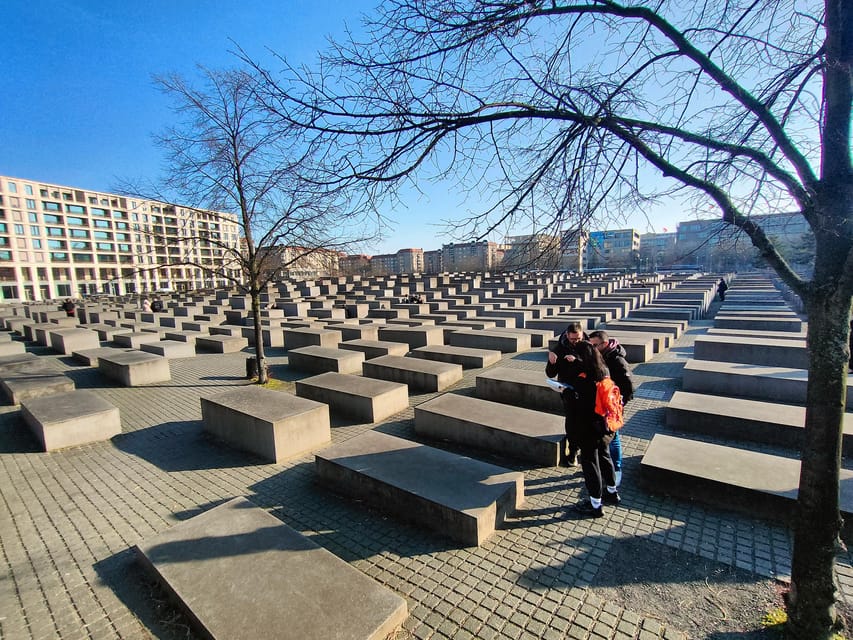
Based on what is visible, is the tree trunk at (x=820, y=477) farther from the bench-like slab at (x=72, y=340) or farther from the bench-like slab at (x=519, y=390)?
the bench-like slab at (x=72, y=340)

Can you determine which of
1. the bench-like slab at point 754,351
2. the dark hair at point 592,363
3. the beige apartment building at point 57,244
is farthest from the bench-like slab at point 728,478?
the beige apartment building at point 57,244

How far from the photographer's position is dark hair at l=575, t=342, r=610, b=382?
4.26 meters

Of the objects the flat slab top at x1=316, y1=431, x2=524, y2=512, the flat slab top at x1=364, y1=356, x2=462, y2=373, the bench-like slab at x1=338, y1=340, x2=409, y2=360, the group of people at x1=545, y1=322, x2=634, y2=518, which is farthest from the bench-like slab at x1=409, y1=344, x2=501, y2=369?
the group of people at x1=545, y1=322, x2=634, y2=518

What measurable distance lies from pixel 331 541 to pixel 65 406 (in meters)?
6.50

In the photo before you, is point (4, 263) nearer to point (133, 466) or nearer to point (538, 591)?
point (133, 466)

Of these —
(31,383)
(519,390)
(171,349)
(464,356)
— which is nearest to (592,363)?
(519,390)

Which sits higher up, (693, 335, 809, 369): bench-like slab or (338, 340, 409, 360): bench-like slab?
(338, 340, 409, 360): bench-like slab

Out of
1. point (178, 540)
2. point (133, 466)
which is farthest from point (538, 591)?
point (133, 466)

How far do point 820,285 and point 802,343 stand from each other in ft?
34.1

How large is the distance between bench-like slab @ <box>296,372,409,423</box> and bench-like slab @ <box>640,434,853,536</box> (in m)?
4.64

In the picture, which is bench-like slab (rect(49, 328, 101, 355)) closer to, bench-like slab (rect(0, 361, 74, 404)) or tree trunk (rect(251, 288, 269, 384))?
bench-like slab (rect(0, 361, 74, 404))

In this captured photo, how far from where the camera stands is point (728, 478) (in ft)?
15.1

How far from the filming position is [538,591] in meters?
3.48

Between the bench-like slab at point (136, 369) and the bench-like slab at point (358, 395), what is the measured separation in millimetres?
4862
